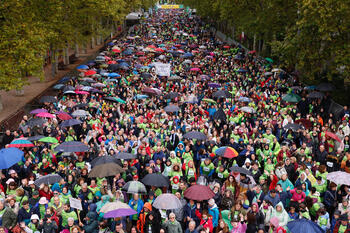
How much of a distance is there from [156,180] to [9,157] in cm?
458

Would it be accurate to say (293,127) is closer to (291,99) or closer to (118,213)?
(291,99)

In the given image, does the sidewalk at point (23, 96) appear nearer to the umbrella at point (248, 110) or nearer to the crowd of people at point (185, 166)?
the crowd of people at point (185, 166)

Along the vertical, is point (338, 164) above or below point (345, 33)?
below

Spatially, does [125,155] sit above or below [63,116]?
above

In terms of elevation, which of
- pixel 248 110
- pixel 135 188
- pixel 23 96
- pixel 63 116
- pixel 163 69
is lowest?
pixel 23 96

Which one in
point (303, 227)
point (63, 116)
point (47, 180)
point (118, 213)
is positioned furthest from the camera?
point (63, 116)

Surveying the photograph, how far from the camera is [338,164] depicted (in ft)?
40.1

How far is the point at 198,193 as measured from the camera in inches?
355

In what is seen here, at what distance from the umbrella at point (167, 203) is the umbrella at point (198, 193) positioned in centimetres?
37

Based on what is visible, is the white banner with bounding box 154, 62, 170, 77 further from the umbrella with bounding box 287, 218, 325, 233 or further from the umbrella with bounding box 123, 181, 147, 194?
the umbrella with bounding box 287, 218, 325, 233

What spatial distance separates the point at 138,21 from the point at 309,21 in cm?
6857

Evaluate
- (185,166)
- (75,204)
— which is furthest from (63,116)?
(75,204)

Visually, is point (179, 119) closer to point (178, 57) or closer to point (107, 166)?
point (107, 166)

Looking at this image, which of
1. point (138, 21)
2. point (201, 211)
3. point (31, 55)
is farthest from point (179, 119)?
point (138, 21)
